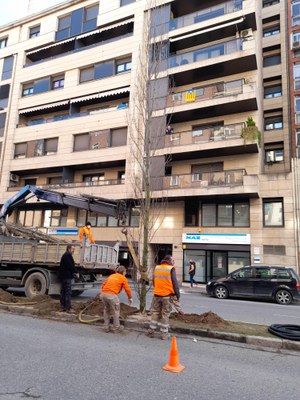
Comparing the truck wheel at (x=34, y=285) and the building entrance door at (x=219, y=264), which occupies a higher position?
the building entrance door at (x=219, y=264)

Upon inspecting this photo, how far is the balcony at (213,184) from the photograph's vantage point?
19.1 m

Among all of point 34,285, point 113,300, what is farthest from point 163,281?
point 34,285

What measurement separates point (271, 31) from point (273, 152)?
10853 mm

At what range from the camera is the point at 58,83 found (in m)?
29.1

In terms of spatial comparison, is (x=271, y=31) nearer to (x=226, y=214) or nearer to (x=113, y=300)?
(x=226, y=214)

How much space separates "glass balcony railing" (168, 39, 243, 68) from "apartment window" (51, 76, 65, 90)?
440 inches

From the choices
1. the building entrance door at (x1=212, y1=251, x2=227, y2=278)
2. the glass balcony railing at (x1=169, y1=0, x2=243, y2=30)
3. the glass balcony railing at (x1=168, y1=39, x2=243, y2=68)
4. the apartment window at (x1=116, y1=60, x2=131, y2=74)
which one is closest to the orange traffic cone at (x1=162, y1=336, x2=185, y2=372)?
the building entrance door at (x1=212, y1=251, x2=227, y2=278)

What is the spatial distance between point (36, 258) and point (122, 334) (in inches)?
213

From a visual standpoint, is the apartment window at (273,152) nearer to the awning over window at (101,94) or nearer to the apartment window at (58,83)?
the awning over window at (101,94)

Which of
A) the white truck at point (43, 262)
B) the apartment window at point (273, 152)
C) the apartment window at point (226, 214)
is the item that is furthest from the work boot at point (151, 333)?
the apartment window at point (273, 152)

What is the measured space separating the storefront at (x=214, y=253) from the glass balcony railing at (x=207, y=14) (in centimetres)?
1544

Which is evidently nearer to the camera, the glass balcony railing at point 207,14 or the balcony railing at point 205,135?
the balcony railing at point 205,135

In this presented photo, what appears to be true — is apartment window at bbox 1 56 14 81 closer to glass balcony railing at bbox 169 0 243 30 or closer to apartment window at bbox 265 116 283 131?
glass balcony railing at bbox 169 0 243 30

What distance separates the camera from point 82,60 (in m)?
27.5
